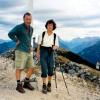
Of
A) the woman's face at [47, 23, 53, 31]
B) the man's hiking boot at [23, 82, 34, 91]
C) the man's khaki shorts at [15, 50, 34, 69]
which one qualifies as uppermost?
the woman's face at [47, 23, 53, 31]

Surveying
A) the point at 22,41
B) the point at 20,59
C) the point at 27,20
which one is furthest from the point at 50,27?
the point at 20,59

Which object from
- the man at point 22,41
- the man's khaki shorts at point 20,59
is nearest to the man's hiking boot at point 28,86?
the man at point 22,41

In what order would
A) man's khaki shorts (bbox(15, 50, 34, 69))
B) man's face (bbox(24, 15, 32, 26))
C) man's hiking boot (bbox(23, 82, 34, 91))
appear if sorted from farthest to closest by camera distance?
1. man's hiking boot (bbox(23, 82, 34, 91))
2. man's khaki shorts (bbox(15, 50, 34, 69))
3. man's face (bbox(24, 15, 32, 26))

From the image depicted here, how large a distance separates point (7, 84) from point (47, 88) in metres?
1.83

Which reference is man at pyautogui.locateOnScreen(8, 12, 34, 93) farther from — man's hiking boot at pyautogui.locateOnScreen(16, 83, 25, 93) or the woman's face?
the woman's face

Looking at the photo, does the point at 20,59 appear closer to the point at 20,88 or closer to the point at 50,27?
the point at 20,88

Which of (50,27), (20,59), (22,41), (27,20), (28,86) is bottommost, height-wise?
(28,86)

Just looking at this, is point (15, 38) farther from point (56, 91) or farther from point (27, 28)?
point (56, 91)

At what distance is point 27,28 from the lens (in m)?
15.2

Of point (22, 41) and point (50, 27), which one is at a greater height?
point (50, 27)

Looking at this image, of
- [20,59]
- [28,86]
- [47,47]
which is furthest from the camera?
[28,86]

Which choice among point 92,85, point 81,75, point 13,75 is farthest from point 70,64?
point 13,75

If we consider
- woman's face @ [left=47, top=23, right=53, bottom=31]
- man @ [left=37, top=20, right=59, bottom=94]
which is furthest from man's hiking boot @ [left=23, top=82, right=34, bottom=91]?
woman's face @ [left=47, top=23, right=53, bottom=31]

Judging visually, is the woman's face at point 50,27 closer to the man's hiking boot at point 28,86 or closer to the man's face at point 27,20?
the man's face at point 27,20
